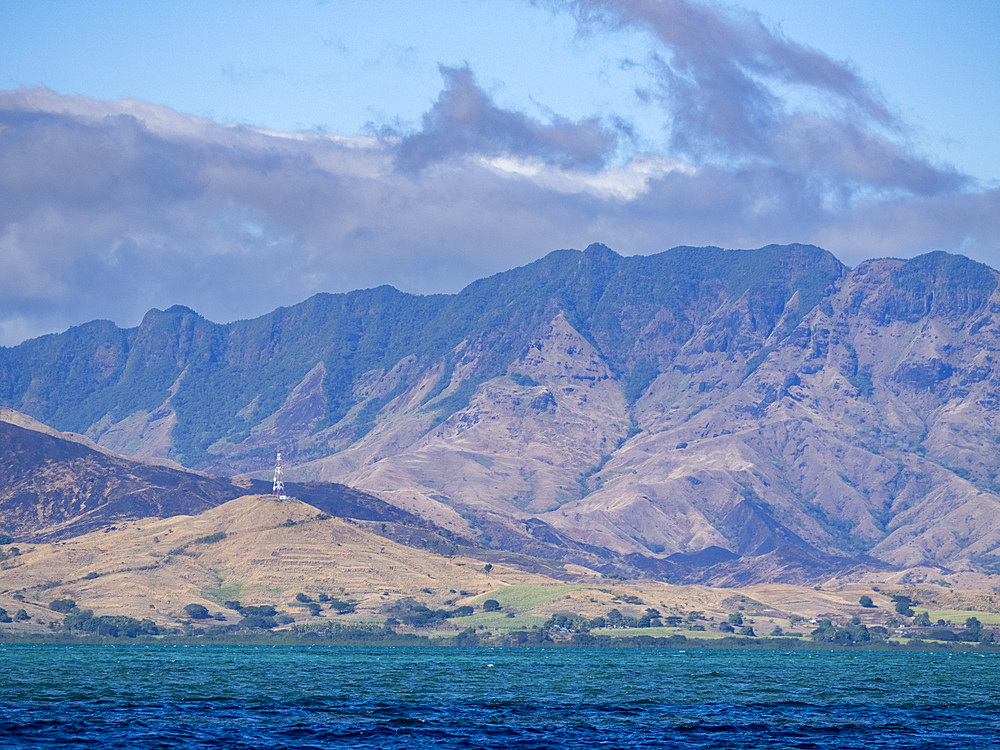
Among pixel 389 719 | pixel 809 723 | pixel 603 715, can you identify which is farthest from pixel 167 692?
pixel 809 723


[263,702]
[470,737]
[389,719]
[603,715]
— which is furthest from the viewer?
[263,702]

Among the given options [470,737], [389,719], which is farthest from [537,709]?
[470,737]

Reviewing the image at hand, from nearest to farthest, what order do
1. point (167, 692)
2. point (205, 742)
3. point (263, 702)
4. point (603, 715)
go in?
point (205, 742), point (603, 715), point (263, 702), point (167, 692)

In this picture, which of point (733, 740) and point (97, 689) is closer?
point (733, 740)

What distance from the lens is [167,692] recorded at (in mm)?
189875

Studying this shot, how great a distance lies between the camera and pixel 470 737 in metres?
134

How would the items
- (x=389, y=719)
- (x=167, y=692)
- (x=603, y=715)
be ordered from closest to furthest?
(x=389, y=719)
(x=603, y=715)
(x=167, y=692)

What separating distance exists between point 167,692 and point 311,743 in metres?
70.6

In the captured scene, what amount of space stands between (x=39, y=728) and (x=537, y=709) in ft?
203

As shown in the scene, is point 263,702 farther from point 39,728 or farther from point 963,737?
point 963,737

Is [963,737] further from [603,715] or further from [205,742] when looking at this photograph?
[205,742]

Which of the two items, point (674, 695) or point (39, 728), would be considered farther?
point (674, 695)

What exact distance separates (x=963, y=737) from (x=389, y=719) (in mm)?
60636

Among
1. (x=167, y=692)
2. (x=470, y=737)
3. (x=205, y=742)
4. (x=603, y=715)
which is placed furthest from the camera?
(x=167, y=692)
